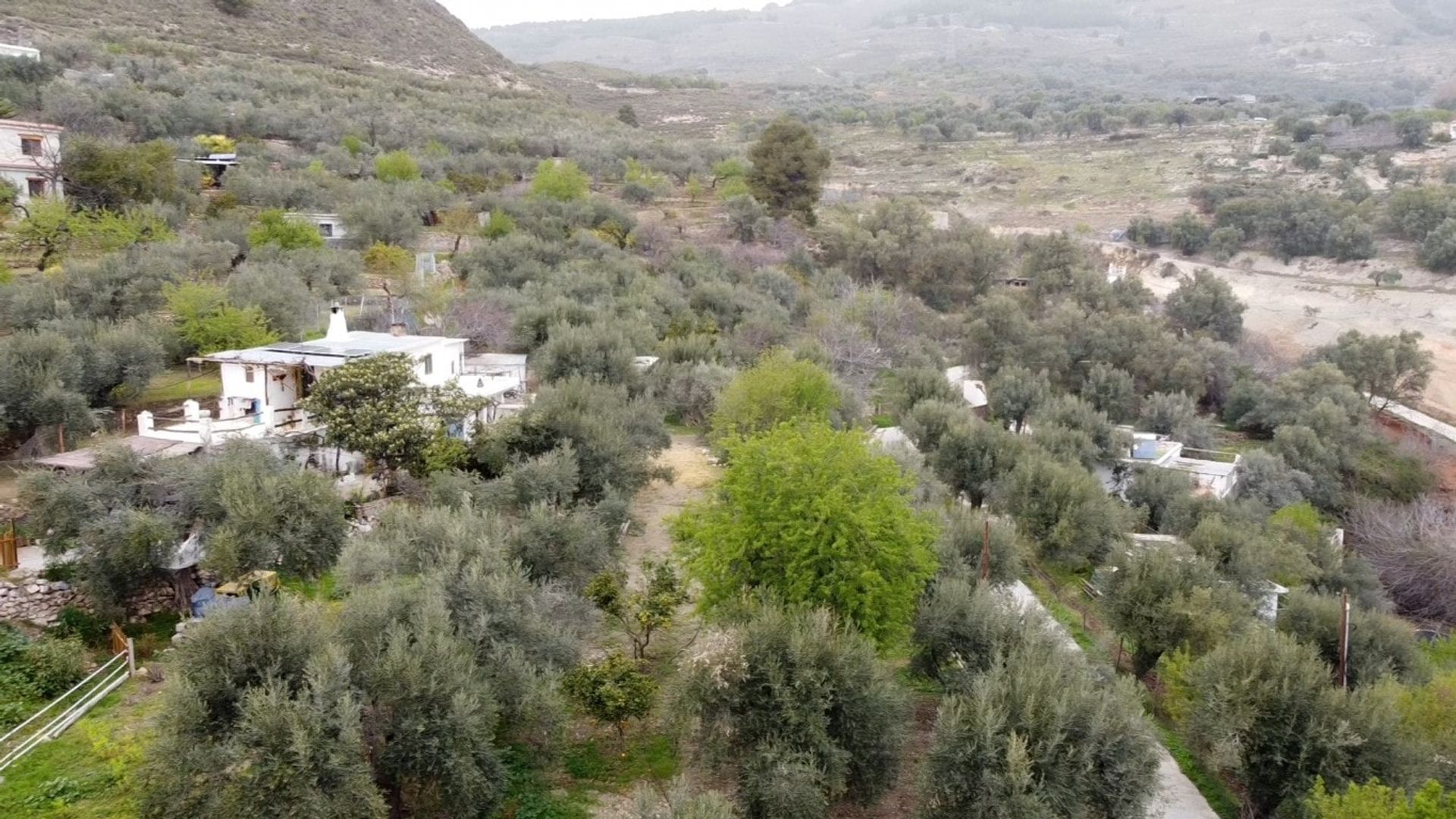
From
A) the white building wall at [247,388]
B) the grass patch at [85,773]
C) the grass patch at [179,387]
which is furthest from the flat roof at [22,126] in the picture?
the grass patch at [85,773]

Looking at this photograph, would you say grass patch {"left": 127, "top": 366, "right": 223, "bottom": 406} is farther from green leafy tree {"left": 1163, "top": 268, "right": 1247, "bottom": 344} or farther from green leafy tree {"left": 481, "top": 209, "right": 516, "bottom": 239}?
green leafy tree {"left": 1163, "top": 268, "right": 1247, "bottom": 344}

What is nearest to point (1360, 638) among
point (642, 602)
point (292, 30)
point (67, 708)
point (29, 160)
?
point (642, 602)

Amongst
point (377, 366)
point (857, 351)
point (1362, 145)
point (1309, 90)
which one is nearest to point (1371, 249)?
point (1362, 145)

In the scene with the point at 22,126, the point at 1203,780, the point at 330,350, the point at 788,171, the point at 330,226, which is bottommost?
the point at 1203,780

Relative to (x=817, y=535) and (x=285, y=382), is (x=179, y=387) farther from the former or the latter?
(x=817, y=535)

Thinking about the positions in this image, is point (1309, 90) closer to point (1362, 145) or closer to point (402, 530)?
point (1362, 145)

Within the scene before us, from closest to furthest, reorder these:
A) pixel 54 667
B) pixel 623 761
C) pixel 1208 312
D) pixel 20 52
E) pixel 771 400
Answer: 1. pixel 623 761
2. pixel 54 667
3. pixel 771 400
4. pixel 1208 312
5. pixel 20 52
